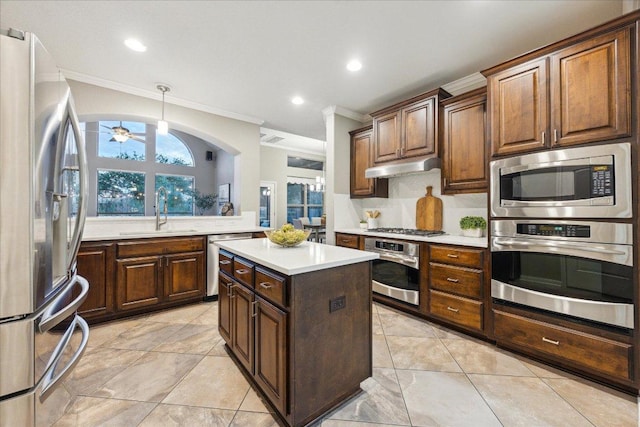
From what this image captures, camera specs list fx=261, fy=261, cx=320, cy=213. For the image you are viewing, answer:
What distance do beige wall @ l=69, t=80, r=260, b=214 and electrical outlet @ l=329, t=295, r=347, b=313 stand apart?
10.6 feet

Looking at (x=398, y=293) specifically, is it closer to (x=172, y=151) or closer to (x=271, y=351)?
(x=271, y=351)

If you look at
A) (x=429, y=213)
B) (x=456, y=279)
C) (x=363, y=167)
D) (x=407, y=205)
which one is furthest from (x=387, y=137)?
(x=456, y=279)

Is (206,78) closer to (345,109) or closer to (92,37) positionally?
(92,37)

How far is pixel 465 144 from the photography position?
2.85m

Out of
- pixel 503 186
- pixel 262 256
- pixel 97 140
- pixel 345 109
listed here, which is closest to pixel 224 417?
pixel 262 256

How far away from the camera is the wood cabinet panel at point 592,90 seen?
170cm

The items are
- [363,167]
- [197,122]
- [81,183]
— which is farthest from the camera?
[363,167]

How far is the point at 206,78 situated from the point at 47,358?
3.12 metres

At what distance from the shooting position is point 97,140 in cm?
666

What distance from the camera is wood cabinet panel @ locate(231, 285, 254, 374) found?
1.72 m

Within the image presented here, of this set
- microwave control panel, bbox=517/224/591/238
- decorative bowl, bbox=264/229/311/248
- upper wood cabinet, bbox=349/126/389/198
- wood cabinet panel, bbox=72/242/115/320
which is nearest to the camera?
microwave control panel, bbox=517/224/591/238

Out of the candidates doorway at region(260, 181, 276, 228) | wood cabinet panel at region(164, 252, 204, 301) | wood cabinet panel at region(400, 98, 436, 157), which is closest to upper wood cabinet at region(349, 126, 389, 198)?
wood cabinet panel at region(400, 98, 436, 157)

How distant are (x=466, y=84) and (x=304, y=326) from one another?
3.32 meters

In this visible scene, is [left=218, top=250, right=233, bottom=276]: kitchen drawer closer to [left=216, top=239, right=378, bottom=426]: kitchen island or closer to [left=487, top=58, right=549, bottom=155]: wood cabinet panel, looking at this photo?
[left=216, top=239, right=378, bottom=426]: kitchen island
